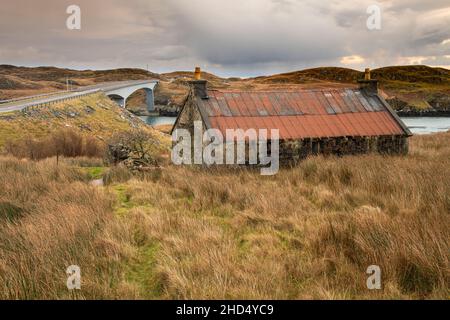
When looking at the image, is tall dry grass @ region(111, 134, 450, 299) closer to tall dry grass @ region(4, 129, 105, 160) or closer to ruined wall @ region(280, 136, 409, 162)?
ruined wall @ region(280, 136, 409, 162)

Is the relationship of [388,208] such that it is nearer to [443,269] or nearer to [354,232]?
[354,232]

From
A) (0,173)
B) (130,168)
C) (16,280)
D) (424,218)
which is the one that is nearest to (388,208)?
(424,218)

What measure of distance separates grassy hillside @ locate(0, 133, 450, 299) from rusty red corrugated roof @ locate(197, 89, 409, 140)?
456 centimetres

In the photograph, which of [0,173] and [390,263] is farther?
[0,173]

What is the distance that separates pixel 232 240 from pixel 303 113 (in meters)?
9.56

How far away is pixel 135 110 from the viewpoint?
90000 millimetres

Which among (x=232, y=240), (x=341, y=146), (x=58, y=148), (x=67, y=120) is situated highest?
(x=67, y=120)

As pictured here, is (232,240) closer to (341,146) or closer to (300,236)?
(300,236)

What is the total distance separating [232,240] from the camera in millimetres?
5289

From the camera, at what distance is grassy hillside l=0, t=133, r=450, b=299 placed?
3.93 meters

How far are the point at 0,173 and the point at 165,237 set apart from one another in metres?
7.27

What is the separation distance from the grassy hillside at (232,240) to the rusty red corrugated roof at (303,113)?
15.0 ft

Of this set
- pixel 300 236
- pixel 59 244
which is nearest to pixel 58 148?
pixel 59 244

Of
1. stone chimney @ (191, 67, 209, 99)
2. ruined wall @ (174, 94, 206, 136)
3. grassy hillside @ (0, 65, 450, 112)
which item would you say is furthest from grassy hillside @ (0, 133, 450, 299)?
grassy hillside @ (0, 65, 450, 112)
